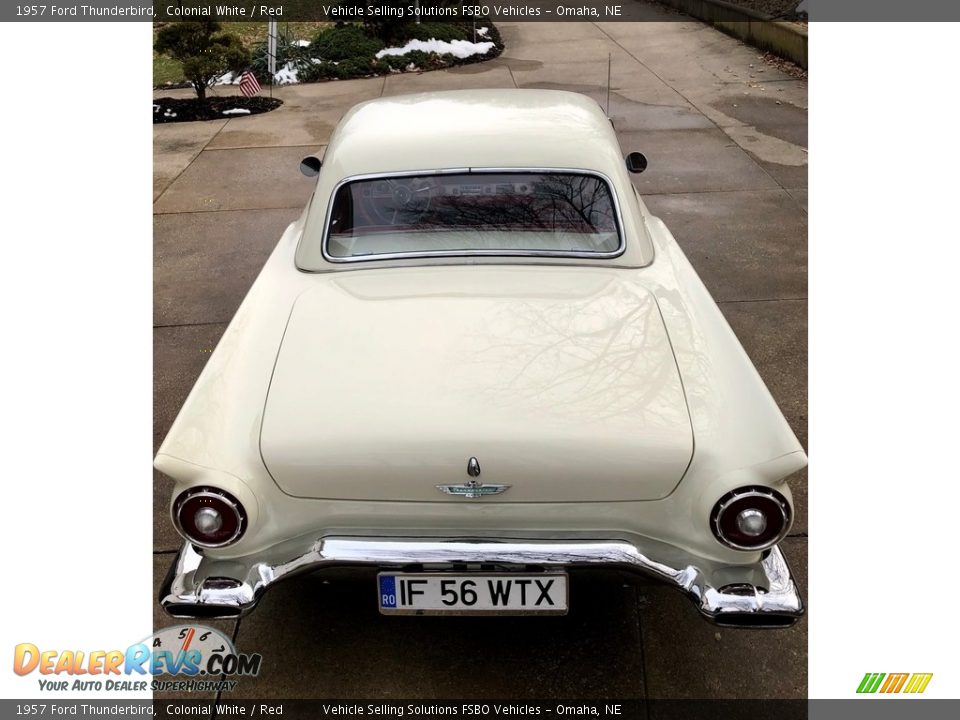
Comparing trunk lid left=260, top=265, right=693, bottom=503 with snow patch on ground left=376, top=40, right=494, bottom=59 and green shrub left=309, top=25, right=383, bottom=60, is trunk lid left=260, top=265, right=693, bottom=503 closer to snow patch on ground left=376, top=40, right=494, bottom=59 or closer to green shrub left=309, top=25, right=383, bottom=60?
green shrub left=309, top=25, right=383, bottom=60

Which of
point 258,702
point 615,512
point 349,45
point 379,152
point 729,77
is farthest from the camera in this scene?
point 349,45

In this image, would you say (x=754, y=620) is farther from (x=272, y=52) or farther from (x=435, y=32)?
(x=435, y=32)

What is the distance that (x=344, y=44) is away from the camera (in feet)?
38.5

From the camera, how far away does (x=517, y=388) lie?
7.23 ft

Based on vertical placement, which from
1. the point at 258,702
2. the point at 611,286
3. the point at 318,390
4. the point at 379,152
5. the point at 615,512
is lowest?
the point at 258,702

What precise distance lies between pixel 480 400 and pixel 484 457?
0.18 metres

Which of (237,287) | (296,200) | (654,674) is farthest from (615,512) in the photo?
(296,200)

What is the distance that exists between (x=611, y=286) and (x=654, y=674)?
1.28 m

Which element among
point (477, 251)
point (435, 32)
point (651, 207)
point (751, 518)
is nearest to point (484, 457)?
point (751, 518)

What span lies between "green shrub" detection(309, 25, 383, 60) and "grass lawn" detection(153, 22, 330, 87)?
0.63 metres

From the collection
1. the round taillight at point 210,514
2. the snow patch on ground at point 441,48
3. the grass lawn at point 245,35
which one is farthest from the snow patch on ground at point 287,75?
the round taillight at point 210,514

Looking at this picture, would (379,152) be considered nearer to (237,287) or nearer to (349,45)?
(237,287)

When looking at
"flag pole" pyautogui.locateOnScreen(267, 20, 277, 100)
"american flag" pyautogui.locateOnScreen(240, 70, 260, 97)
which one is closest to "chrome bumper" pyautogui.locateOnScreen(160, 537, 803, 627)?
"american flag" pyautogui.locateOnScreen(240, 70, 260, 97)

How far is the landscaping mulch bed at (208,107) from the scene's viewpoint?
30.6 ft
